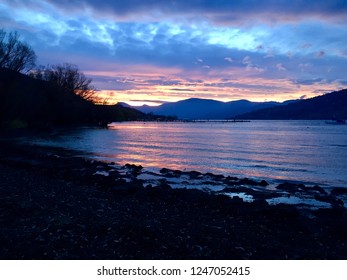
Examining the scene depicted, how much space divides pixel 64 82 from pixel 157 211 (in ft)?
399

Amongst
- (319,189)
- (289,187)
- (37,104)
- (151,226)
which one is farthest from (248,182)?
(37,104)

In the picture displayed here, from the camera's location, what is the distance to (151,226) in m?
10.9

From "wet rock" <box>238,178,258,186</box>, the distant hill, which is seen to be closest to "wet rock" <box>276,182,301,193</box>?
"wet rock" <box>238,178,258,186</box>

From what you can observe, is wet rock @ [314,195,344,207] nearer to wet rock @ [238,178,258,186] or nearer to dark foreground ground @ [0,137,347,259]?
dark foreground ground @ [0,137,347,259]

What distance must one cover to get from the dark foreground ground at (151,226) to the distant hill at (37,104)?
61196 millimetres

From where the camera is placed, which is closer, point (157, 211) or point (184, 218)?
point (184, 218)

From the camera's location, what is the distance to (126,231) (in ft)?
33.0

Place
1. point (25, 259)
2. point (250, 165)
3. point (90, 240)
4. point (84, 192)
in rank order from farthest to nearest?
point (250, 165), point (84, 192), point (90, 240), point (25, 259)

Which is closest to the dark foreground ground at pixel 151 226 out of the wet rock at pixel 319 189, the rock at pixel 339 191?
the wet rock at pixel 319 189

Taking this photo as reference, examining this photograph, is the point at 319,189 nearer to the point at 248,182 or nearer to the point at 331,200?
the point at 331,200

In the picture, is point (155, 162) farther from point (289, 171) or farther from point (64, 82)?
point (64, 82)

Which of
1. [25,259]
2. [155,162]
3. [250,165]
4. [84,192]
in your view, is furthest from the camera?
[155,162]

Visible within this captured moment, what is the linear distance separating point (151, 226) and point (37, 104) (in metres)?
92.0

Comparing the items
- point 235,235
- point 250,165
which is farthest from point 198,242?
point 250,165
